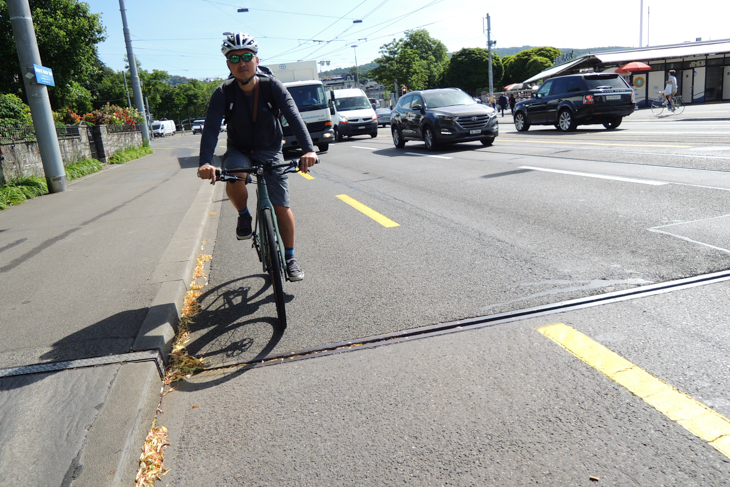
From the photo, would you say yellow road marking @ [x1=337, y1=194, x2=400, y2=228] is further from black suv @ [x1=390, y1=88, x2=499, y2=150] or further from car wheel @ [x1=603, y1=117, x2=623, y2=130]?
car wheel @ [x1=603, y1=117, x2=623, y2=130]

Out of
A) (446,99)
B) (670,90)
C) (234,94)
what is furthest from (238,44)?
(670,90)

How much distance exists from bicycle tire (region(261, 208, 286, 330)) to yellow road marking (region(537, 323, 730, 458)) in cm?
165

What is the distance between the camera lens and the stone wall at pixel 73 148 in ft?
38.9

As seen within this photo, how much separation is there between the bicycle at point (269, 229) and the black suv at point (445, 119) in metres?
11.2

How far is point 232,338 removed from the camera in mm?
3635

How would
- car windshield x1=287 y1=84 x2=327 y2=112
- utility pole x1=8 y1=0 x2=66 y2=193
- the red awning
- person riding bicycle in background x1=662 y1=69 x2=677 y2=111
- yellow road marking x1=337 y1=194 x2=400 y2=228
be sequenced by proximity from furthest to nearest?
the red awning, person riding bicycle in background x1=662 y1=69 x2=677 y2=111, car windshield x1=287 y1=84 x2=327 y2=112, utility pole x1=8 y1=0 x2=66 y2=193, yellow road marking x1=337 y1=194 x2=400 y2=228

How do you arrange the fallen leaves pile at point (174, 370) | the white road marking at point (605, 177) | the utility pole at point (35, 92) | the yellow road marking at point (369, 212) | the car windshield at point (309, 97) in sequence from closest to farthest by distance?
the fallen leaves pile at point (174, 370) → the yellow road marking at point (369, 212) → the white road marking at point (605, 177) → the utility pole at point (35, 92) → the car windshield at point (309, 97)

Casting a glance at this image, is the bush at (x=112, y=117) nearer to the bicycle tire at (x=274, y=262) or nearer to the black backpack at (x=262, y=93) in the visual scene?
the black backpack at (x=262, y=93)

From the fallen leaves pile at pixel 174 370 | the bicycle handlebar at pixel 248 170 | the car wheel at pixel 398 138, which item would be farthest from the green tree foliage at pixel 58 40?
the bicycle handlebar at pixel 248 170

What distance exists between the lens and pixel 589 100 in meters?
17.3

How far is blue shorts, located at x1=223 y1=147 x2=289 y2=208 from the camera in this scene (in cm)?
402

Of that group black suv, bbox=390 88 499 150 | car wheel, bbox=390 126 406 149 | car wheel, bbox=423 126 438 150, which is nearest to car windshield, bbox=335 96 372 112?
car wheel, bbox=390 126 406 149

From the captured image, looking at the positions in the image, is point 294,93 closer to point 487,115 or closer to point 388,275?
point 487,115

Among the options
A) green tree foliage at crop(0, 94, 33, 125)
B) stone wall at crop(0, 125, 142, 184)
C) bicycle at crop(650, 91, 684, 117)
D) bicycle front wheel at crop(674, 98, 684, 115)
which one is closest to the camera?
stone wall at crop(0, 125, 142, 184)
